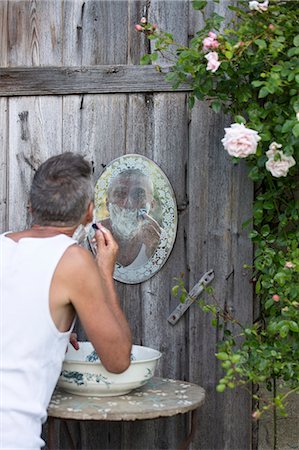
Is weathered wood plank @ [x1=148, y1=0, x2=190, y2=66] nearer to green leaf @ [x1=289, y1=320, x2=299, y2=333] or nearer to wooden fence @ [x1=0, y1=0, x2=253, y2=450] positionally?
wooden fence @ [x1=0, y1=0, x2=253, y2=450]

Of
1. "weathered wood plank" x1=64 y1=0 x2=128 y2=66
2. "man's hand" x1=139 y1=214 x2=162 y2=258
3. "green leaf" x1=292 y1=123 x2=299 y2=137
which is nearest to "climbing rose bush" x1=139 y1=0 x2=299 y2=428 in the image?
"green leaf" x1=292 y1=123 x2=299 y2=137

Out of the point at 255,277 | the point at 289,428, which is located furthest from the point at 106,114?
the point at 289,428

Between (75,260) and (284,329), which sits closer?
(75,260)

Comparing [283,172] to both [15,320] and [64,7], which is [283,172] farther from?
[64,7]

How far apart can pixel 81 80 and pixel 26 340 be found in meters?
1.30

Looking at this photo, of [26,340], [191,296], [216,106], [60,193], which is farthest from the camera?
[191,296]

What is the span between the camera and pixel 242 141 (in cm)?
257

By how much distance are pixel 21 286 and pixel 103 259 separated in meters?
0.38

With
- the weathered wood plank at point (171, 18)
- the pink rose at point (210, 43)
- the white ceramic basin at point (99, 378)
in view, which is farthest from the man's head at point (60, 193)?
the weathered wood plank at point (171, 18)

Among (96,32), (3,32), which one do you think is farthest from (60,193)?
(3,32)

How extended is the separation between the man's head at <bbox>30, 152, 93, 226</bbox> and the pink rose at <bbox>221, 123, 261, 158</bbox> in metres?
0.48

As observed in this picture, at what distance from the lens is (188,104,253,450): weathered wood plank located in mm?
3111

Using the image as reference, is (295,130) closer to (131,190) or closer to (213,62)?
(213,62)

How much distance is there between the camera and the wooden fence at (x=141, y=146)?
3129mm
